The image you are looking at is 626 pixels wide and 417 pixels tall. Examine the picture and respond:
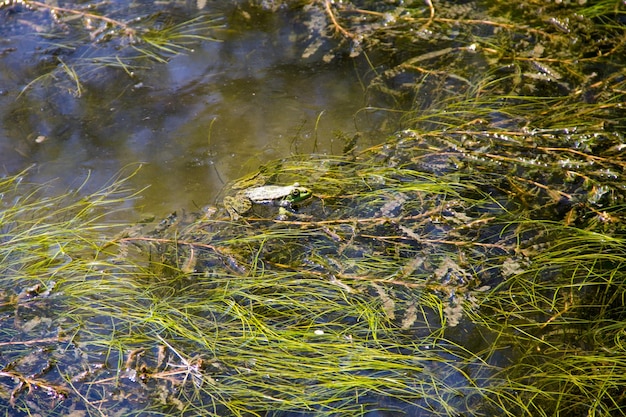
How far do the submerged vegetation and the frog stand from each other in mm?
56

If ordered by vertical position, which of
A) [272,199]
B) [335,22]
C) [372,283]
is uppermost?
[335,22]

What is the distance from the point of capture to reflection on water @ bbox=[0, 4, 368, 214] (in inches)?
131

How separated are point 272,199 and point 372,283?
0.71 meters

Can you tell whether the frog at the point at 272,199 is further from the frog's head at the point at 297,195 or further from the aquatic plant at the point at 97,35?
the aquatic plant at the point at 97,35

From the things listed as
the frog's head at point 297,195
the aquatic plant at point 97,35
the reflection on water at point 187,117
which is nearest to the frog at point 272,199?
the frog's head at point 297,195

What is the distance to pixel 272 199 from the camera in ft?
9.99

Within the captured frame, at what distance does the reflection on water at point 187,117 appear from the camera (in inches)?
131

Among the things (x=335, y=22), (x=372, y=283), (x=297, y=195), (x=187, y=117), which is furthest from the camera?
(x=335, y=22)

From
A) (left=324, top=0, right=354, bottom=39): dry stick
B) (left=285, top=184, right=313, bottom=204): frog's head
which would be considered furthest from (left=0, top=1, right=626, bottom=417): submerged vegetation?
(left=324, top=0, right=354, bottom=39): dry stick

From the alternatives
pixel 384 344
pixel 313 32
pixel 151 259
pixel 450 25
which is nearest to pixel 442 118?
pixel 450 25

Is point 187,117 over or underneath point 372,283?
over

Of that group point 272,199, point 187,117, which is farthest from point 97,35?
point 272,199

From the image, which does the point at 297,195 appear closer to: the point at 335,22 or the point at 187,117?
the point at 187,117

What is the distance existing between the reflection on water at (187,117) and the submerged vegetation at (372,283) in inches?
6.8
